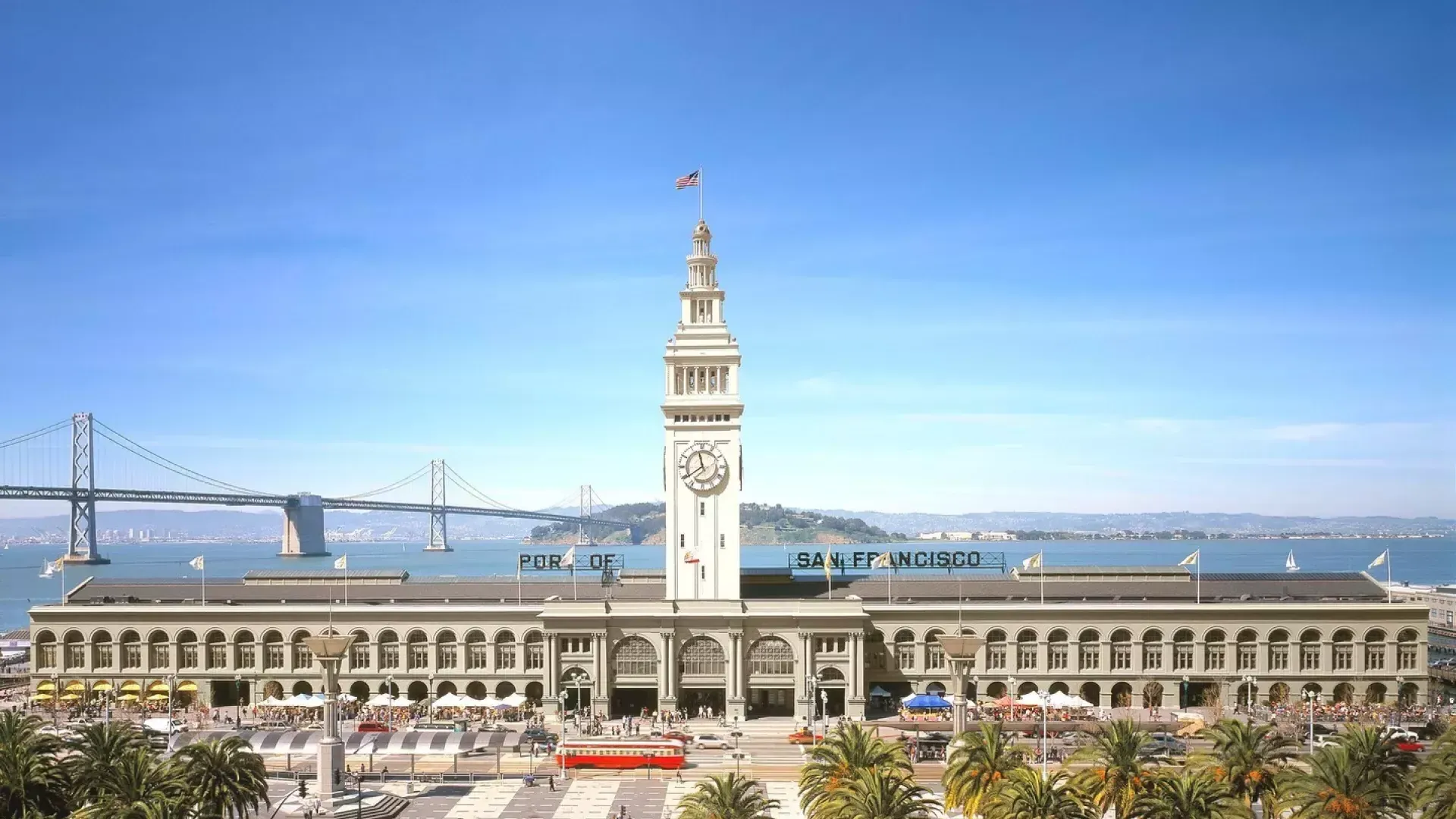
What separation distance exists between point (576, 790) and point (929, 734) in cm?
2712

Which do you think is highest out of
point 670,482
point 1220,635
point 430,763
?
point 670,482

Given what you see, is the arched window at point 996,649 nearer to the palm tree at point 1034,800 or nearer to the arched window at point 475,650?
the arched window at point 475,650

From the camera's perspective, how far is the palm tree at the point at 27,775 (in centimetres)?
5216

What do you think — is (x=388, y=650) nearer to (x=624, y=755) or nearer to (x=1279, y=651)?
(x=624, y=755)

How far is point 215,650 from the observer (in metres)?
106

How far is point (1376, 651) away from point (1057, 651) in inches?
1019

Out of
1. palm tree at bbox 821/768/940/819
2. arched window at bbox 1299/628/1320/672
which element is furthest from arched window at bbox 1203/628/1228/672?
palm tree at bbox 821/768/940/819

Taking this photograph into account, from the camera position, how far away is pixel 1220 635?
10169cm

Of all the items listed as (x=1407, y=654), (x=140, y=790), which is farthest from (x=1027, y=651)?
(x=140, y=790)

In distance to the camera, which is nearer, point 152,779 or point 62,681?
point 152,779

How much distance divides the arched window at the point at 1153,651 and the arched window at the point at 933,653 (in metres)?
16.8

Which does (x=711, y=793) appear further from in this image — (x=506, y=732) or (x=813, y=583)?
(x=813, y=583)

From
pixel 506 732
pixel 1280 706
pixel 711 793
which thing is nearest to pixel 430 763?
pixel 506 732

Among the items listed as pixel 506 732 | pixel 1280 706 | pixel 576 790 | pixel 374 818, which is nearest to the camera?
pixel 374 818
